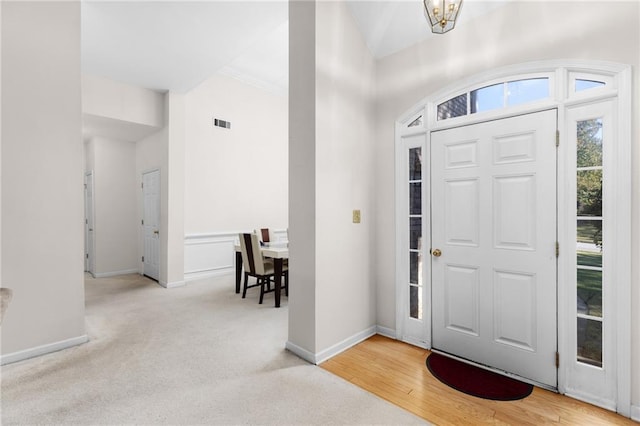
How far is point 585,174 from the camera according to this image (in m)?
2.12

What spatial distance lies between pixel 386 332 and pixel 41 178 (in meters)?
3.46

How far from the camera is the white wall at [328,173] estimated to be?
2.62m

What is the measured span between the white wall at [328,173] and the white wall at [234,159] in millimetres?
3442

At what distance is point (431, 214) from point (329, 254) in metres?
0.99

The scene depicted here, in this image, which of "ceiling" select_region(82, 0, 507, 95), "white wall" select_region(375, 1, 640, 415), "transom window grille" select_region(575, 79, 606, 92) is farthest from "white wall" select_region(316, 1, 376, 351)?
"transom window grille" select_region(575, 79, 606, 92)

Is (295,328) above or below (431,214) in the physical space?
below

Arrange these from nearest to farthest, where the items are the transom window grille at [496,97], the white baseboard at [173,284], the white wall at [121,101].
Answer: the transom window grille at [496,97] < the white wall at [121,101] < the white baseboard at [173,284]

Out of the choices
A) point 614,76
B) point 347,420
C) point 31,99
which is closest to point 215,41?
point 31,99

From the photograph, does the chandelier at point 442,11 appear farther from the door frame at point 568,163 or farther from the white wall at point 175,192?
the white wall at point 175,192

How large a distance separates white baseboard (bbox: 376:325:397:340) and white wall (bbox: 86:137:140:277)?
17.3 feet

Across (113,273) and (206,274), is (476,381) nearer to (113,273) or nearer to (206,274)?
(206,274)

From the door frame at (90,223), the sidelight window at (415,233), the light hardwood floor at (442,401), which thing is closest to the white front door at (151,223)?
the door frame at (90,223)

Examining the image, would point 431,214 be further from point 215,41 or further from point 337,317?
point 215,41

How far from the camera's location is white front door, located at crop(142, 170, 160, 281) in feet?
18.2
